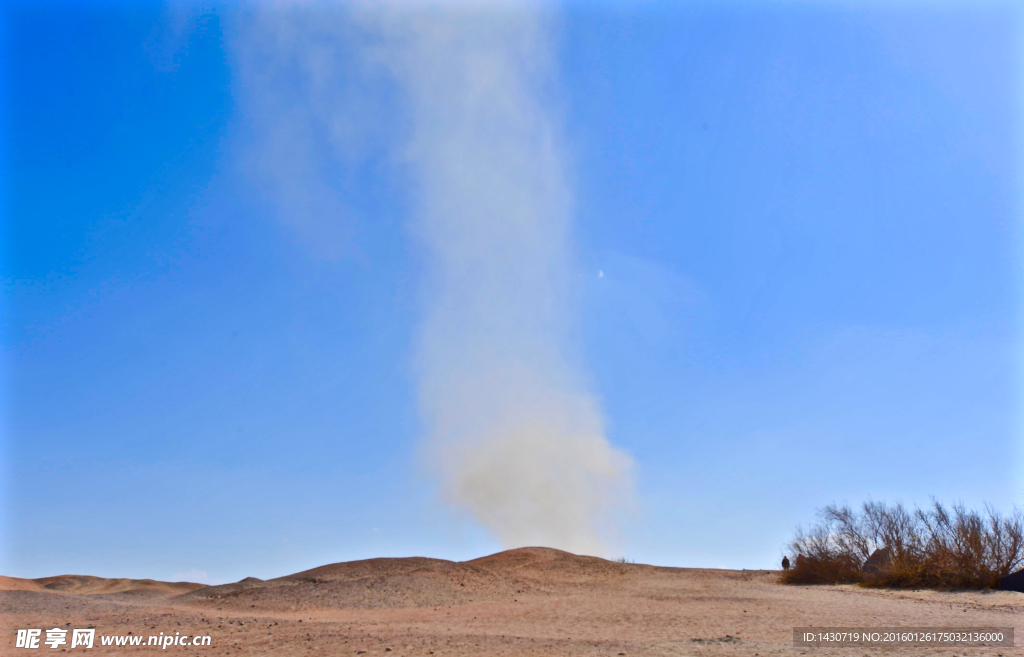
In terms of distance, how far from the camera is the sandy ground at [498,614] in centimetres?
1153

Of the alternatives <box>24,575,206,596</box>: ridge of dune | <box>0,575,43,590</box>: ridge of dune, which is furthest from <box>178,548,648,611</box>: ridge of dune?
<box>0,575,43,590</box>: ridge of dune

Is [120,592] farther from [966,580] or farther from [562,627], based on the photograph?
[966,580]

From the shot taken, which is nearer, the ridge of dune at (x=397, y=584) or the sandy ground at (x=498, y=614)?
the sandy ground at (x=498, y=614)

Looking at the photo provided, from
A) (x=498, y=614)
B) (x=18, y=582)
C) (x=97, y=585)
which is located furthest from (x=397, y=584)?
(x=18, y=582)

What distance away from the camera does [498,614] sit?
17.0 metres

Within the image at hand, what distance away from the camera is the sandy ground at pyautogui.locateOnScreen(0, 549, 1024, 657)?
37.8 ft

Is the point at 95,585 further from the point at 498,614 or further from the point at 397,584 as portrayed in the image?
the point at 498,614

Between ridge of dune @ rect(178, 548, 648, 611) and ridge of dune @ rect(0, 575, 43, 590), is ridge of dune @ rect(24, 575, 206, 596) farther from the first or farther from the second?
ridge of dune @ rect(178, 548, 648, 611)

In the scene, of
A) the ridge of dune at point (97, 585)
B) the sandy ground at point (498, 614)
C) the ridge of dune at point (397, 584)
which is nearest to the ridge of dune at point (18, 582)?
the ridge of dune at point (97, 585)

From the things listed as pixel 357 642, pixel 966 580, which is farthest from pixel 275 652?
pixel 966 580

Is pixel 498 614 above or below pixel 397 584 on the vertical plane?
below

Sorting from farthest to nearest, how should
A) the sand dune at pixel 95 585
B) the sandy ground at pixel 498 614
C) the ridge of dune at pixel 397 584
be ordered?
the sand dune at pixel 95 585 → the ridge of dune at pixel 397 584 → the sandy ground at pixel 498 614

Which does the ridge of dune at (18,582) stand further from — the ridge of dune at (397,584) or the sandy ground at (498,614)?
the ridge of dune at (397,584)

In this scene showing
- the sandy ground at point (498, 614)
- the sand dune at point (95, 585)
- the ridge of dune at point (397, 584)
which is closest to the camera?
the sandy ground at point (498, 614)
